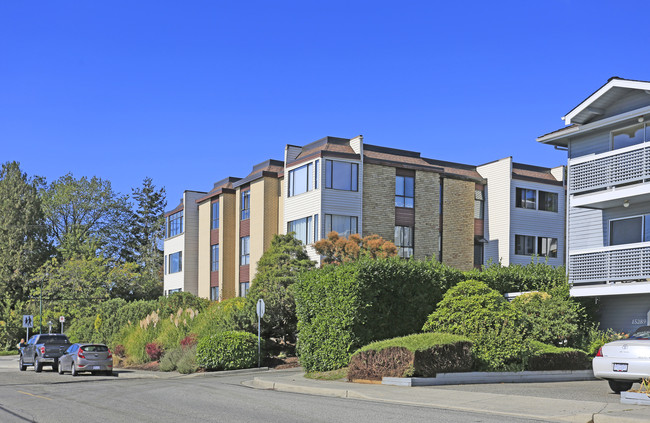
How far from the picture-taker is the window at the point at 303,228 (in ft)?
132

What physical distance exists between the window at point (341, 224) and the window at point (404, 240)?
117 inches

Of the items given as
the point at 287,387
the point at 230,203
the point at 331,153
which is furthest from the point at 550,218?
the point at 287,387

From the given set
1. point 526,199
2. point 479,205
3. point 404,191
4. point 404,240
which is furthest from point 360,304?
point 526,199

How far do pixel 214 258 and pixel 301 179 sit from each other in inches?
537

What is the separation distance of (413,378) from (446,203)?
27.0m

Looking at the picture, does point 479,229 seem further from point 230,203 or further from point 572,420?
point 572,420

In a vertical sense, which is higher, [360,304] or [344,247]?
[344,247]

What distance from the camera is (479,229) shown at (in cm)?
4572

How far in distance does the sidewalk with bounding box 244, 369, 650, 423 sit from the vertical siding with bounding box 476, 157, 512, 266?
1070 inches

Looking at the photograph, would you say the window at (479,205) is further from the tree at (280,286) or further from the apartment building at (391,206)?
the tree at (280,286)

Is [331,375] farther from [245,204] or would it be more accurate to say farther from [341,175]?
[245,204]


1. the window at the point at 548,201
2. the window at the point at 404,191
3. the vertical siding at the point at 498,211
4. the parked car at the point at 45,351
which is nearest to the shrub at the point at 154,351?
the parked car at the point at 45,351

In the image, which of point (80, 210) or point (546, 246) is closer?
point (546, 246)

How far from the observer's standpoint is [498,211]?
4503 centimetres
